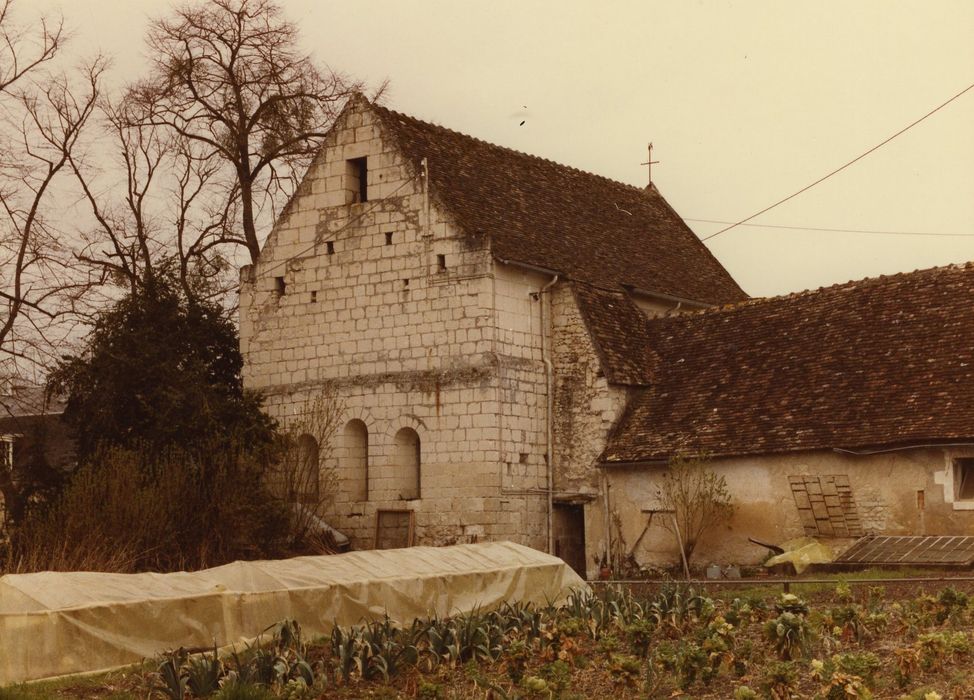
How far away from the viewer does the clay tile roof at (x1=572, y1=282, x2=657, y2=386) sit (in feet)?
95.0

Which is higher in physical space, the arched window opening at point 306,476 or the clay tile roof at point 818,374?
the clay tile roof at point 818,374

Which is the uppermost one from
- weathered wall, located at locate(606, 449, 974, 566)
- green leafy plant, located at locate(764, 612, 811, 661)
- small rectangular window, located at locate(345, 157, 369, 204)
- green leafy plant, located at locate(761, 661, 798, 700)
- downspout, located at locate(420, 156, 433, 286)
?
small rectangular window, located at locate(345, 157, 369, 204)

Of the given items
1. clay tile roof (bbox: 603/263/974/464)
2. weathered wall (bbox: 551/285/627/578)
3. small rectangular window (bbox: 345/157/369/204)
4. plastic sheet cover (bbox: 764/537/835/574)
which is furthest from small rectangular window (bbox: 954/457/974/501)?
small rectangular window (bbox: 345/157/369/204)

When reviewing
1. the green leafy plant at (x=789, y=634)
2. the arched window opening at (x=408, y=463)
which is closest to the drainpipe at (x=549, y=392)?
the arched window opening at (x=408, y=463)

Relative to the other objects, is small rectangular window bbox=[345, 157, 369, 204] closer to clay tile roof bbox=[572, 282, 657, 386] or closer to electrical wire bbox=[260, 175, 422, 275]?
electrical wire bbox=[260, 175, 422, 275]

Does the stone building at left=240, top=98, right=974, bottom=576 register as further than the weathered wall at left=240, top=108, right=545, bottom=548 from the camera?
No

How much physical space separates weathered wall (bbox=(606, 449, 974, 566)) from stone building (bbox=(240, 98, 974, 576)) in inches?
1.9

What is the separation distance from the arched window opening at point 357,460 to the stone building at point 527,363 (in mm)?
47

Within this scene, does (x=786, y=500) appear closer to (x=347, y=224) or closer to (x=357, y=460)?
(x=357, y=460)

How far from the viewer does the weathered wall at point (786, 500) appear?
2428 centimetres

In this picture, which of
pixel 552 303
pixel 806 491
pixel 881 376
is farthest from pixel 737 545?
pixel 552 303

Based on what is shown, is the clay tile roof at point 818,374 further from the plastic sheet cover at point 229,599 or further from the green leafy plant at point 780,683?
the green leafy plant at point 780,683

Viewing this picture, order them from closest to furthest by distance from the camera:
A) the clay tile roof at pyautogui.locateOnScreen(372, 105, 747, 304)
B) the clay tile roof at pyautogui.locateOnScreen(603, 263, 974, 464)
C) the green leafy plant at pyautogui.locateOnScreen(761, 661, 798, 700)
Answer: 1. the green leafy plant at pyautogui.locateOnScreen(761, 661, 798, 700)
2. the clay tile roof at pyautogui.locateOnScreen(603, 263, 974, 464)
3. the clay tile roof at pyautogui.locateOnScreen(372, 105, 747, 304)

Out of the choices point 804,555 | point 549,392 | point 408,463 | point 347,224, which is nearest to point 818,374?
point 804,555
